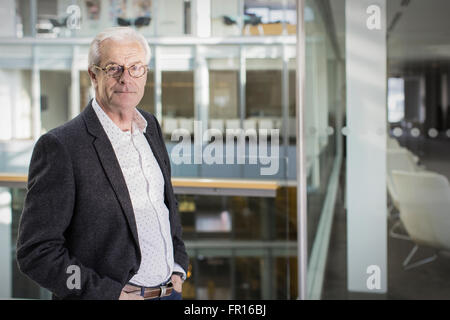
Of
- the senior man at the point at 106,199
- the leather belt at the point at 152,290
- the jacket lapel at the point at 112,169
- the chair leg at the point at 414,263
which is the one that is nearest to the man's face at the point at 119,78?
the senior man at the point at 106,199

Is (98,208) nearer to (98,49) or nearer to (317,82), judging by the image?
(98,49)

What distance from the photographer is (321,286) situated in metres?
3.67

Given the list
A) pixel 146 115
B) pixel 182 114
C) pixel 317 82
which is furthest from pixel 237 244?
pixel 146 115

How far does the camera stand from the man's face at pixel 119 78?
5.16ft

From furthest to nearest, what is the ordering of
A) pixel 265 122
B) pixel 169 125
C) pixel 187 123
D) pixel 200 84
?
1. pixel 265 122
2. pixel 200 84
3. pixel 169 125
4. pixel 187 123

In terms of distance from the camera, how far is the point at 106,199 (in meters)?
1.47

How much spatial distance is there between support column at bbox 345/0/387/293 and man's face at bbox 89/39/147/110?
2.08 metres

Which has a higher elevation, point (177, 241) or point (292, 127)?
point (292, 127)

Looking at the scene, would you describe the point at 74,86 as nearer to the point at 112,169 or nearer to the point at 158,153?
the point at 158,153

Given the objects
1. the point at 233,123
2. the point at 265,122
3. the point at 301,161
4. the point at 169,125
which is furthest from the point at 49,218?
the point at 265,122

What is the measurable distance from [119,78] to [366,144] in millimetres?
2182

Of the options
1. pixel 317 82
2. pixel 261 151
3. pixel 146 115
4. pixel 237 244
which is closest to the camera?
pixel 146 115

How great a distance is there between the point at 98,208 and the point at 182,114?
9.20 ft

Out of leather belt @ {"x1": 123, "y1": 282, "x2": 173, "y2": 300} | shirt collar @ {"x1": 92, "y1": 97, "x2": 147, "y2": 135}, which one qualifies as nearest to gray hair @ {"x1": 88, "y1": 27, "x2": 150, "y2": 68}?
shirt collar @ {"x1": 92, "y1": 97, "x2": 147, "y2": 135}
